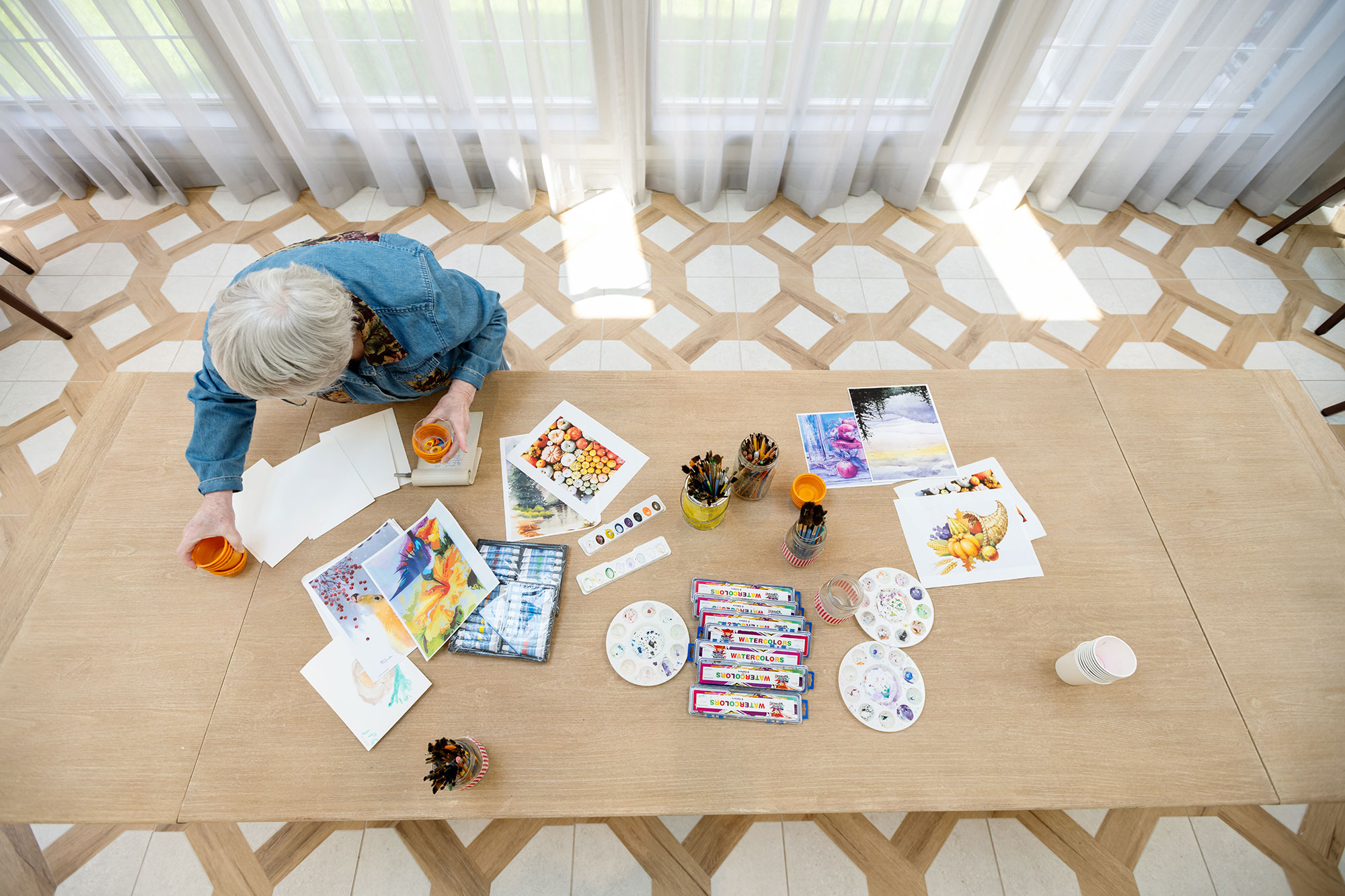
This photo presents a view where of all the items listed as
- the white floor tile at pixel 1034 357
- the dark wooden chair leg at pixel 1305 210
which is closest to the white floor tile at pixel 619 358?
the white floor tile at pixel 1034 357

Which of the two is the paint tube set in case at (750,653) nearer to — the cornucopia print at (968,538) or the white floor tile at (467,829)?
the cornucopia print at (968,538)

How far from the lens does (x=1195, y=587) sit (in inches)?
51.8

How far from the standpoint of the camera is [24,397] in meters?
2.41

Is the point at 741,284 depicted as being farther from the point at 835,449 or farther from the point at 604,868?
the point at 604,868

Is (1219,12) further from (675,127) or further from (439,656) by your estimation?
(439,656)

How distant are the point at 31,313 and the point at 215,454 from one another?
6.28ft

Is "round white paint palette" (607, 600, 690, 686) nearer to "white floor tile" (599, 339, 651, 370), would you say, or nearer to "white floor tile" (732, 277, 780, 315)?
"white floor tile" (599, 339, 651, 370)

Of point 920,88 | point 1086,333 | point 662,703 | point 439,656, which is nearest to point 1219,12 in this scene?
point 920,88

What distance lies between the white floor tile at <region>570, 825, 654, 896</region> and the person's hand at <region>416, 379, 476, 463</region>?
46.5 inches

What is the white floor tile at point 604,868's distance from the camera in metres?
1.69

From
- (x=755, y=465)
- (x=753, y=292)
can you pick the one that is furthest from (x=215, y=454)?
(x=753, y=292)

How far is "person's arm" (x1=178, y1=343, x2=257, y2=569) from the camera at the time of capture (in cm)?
129

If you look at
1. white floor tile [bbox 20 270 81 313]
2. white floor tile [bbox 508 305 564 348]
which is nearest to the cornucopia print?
white floor tile [bbox 508 305 564 348]

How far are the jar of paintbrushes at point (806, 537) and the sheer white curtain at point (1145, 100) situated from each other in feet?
7.15
